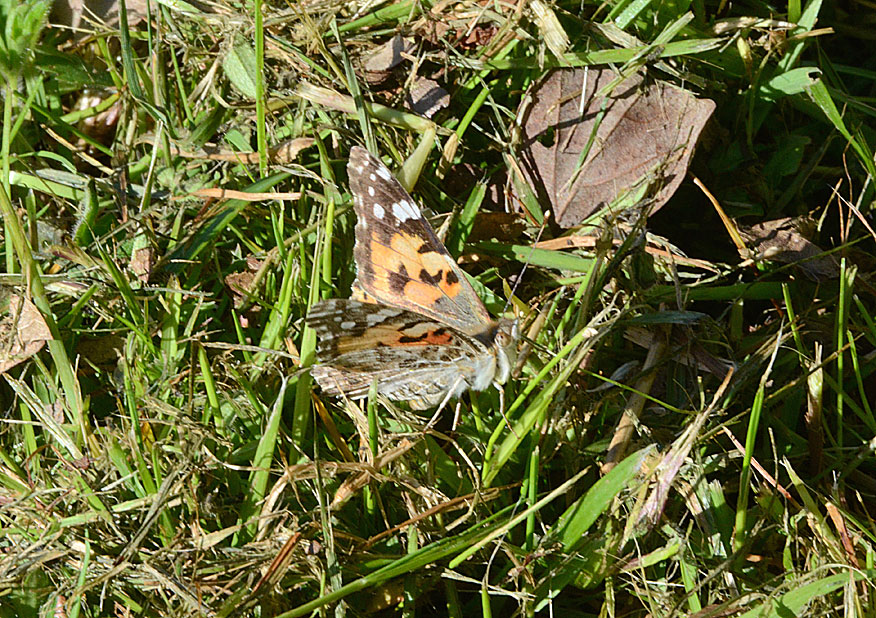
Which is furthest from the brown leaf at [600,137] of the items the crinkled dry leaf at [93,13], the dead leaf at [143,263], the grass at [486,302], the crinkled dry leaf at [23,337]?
the crinkled dry leaf at [23,337]

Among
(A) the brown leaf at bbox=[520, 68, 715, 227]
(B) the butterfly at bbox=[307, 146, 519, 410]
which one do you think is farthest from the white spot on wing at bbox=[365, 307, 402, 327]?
(A) the brown leaf at bbox=[520, 68, 715, 227]

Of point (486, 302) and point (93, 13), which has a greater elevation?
point (93, 13)

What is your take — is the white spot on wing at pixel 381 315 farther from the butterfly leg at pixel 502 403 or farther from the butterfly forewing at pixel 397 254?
the butterfly leg at pixel 502 403

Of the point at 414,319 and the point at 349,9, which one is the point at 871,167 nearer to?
the point at 414,319

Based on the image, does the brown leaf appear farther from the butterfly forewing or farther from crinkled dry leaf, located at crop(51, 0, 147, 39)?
crinkled dry leaf, located at crop(51, 0, 147, 39)

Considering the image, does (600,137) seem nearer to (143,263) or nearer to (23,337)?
(143,263)

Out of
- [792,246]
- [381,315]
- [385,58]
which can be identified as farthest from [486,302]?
[792,246]

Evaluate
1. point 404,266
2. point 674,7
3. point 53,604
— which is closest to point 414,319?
point 404,266
